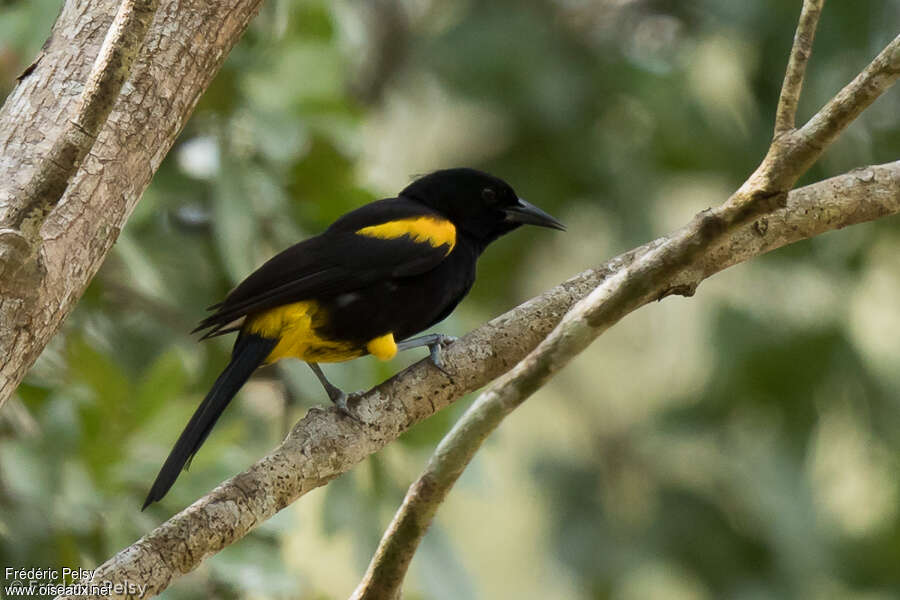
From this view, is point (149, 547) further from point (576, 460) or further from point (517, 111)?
point (576, 460)

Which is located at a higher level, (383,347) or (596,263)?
(596,263)

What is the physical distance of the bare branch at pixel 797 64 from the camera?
7.61 feet

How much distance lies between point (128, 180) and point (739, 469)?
484cm

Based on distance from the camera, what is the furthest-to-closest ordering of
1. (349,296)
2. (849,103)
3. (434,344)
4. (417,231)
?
(417,231) < (349,296) < (434,344) < (849,103)

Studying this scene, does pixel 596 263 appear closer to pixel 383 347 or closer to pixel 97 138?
pixel 383 347

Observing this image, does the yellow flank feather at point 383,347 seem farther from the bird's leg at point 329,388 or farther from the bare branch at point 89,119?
the bare branch at point 89,119

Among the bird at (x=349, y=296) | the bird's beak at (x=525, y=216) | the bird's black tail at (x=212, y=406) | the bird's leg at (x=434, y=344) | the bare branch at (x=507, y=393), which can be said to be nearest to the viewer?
the bare branch at (x=507, y=393)

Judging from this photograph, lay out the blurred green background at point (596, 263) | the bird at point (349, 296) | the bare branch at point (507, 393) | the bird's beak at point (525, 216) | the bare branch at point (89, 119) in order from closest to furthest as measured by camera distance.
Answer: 1. the bare branch at point (89, 119)
2. the bare branch at point (507, 393)
3. the bird at point (349, 296)
4. the blurred green background at point (596, 263)
5. the bird's beak at point (525, 216)

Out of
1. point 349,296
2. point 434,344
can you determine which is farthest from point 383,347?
point 434,344

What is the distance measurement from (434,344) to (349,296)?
44 cm

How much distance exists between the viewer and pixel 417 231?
152 inches

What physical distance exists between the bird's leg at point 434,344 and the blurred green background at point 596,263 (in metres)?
0.23

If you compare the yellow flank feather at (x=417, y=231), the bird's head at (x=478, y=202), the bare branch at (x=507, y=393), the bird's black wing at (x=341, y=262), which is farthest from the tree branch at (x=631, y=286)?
the bird's head at (x=478, y=202)

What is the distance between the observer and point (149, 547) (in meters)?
2.34
